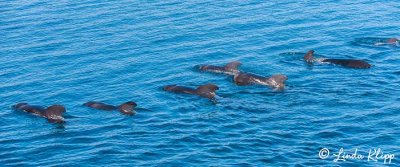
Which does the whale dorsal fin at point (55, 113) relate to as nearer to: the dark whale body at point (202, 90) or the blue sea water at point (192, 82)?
the blue sea water at point (192, 82)

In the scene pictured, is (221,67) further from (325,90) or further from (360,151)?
(360,151)

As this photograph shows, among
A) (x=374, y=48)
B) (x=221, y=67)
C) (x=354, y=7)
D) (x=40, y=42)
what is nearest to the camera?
(x=221, y=67)

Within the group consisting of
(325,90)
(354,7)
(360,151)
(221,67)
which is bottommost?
(360,151)

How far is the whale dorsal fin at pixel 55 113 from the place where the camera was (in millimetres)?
32875

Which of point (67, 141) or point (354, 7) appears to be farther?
point (354, 7)

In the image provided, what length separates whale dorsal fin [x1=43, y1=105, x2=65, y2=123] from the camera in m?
32.9

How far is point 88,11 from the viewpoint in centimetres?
5425

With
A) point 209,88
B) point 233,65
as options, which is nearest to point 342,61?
point 233,65

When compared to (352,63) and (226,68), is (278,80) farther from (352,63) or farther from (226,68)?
(352,63)

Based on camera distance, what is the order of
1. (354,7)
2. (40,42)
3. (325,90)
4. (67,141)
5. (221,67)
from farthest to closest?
(354,7) < (40,42) < (221,67) < (325,90) < (67,141)

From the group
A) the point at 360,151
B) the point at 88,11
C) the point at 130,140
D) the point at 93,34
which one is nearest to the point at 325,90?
the point at 360,151

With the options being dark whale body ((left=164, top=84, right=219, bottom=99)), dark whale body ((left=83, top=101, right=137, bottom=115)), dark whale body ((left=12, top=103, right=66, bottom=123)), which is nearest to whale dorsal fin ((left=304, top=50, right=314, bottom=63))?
dark whale body ((left=164, top=84, right=219, bottom=99))

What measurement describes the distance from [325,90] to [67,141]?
12.2m

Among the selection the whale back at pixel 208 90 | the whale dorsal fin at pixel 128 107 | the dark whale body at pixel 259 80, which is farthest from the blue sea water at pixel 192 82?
the whale back at pixel 208 90
